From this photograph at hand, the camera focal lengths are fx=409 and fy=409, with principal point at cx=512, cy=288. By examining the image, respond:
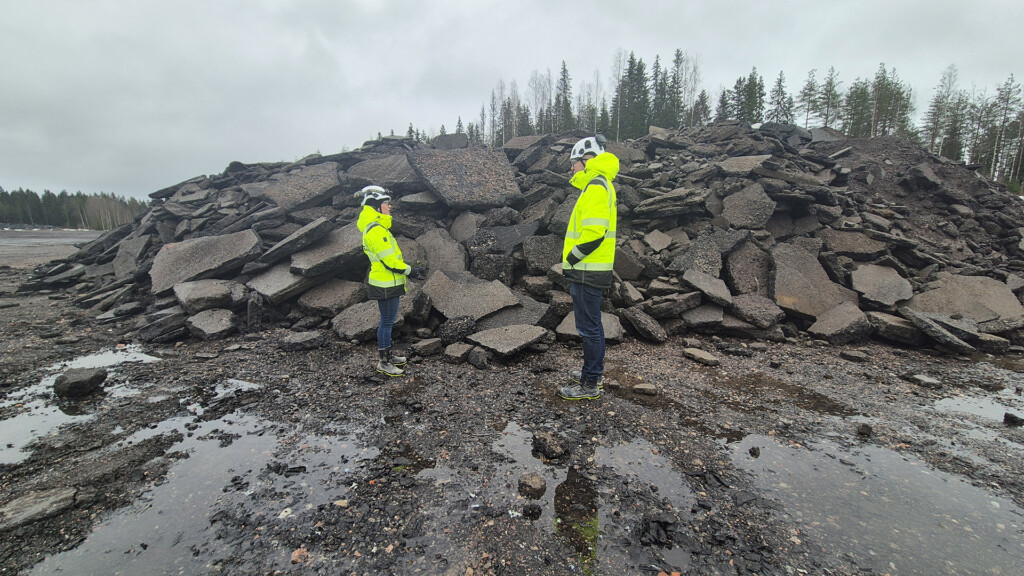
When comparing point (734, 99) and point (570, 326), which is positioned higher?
point (734, 99)

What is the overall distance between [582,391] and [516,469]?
1.41 meters

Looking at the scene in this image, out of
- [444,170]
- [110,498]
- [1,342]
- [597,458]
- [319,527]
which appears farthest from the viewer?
[444,170]

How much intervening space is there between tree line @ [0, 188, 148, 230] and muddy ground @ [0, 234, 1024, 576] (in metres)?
75.4

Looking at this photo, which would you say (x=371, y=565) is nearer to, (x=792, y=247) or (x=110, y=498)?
(x=110, y=498)

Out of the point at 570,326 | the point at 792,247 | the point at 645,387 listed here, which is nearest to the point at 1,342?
the point at 570,326

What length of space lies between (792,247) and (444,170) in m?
7.40

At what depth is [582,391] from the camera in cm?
434

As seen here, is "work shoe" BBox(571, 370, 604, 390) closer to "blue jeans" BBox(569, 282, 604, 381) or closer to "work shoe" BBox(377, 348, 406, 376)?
"blue jeans" BBox(569, 282, 604, 381)

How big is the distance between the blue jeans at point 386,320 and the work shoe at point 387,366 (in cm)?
9

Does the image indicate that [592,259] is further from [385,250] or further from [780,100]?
[780,100]

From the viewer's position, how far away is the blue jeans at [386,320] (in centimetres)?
522

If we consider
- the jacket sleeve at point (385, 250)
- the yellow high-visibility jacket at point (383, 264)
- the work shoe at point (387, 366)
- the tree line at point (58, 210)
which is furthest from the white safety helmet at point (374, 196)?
the tree line at point (58, 210)

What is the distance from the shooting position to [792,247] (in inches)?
302

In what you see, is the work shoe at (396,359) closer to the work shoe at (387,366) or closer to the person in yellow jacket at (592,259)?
the work shoe at (387,366)
